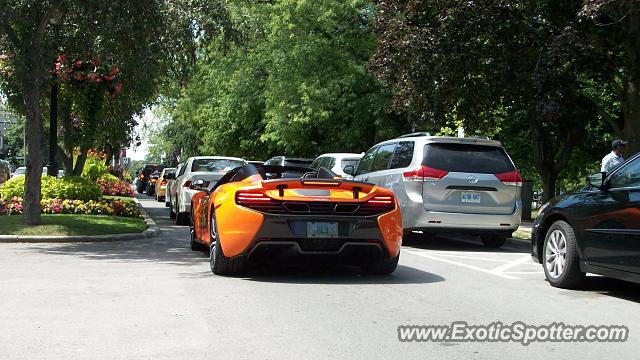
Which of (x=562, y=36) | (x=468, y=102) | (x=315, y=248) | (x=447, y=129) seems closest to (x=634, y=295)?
(x=315, y=248)

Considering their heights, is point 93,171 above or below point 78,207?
above

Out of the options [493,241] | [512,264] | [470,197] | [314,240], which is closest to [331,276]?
[314,240]

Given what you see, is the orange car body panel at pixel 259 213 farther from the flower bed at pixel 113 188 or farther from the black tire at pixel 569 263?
the flower bed at pixel 113 188

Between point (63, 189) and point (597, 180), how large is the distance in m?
13.9

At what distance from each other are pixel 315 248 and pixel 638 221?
3.33 m

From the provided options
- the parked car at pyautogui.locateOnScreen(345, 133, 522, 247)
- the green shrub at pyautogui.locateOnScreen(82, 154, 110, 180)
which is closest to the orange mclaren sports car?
the parked car at pyautogui.locateOnScreen(345, 133, 522, 247)

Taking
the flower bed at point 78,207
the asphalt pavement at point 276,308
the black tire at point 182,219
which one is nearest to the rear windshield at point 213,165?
the black tire at point 182,219

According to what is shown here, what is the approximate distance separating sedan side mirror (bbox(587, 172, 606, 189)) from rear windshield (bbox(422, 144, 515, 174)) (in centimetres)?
467

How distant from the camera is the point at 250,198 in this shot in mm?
8531

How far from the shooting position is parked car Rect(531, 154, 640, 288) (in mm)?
7535

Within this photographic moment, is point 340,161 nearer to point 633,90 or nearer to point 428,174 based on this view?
point 428,174

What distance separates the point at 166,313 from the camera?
6.84 m

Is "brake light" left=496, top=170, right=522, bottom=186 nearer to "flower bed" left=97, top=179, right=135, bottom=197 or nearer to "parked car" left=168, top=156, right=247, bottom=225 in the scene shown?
"parked car" left=168, top=156, right=247, bottom=225

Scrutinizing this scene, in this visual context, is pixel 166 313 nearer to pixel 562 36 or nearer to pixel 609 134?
pixel 562 36
